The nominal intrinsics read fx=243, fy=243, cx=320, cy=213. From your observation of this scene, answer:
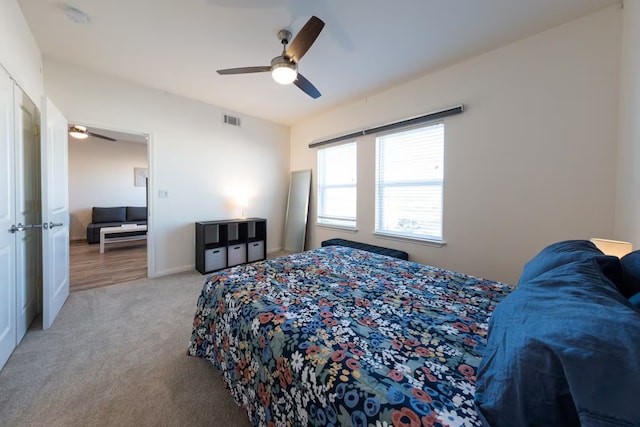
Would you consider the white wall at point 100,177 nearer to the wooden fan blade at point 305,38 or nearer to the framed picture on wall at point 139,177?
the framed picture on wall at point 139,177

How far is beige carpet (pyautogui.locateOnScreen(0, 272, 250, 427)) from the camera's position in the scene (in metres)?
1.33

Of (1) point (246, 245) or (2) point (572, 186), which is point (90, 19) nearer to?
(1) point (246, 245)

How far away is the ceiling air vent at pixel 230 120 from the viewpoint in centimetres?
412

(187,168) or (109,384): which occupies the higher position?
(187,168)

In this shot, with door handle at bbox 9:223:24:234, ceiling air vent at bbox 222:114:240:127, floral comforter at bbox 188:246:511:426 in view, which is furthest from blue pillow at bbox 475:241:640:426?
ceiling air vent at bbox 222:114:240:127

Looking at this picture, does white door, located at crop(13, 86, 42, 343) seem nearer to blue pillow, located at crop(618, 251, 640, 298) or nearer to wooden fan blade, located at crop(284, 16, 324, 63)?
wooden fan blade, located at crop(284, 16, 324, 63)

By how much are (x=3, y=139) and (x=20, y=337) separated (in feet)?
5.00

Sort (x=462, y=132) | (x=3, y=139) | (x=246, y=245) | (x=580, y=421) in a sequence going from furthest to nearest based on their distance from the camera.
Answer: (x=246, y=245), (x=462, y=132), (x=3, y=139), (x=580, y=421)

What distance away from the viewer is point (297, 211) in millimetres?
4840

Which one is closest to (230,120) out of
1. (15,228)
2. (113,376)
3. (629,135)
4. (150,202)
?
(150,202)

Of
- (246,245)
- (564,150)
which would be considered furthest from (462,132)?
(246,245)

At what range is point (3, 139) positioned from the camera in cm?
168

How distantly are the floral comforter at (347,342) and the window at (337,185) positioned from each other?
2.24m

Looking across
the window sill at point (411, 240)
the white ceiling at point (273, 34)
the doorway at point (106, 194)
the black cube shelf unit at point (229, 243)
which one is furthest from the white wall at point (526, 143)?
the doorway at point (106, 194)
